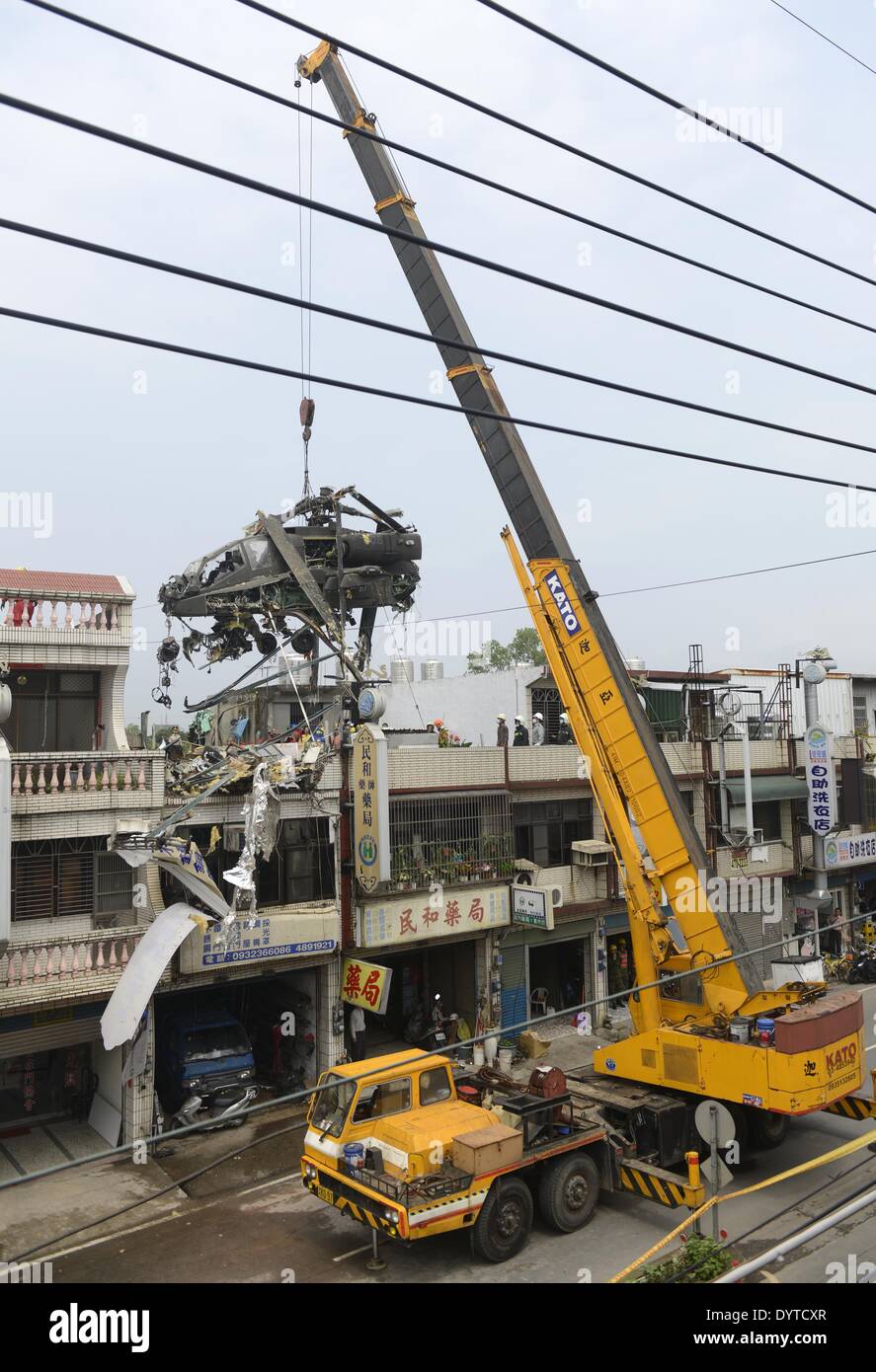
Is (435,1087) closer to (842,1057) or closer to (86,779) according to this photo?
(842,1057)

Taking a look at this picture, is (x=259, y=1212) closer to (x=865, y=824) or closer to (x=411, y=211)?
(x=411, y=211)

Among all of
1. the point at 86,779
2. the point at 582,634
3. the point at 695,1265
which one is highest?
the point at 582,634

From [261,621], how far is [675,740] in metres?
15.0

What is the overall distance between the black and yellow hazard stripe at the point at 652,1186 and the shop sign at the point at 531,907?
366 inches

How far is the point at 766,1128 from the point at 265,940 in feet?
33.2

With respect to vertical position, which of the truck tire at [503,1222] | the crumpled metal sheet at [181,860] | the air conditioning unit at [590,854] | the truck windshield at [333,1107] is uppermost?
the crumpled metal sheet at [181,860]

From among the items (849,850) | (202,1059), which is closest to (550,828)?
(202,1059)

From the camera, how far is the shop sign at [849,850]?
33594 millimetres

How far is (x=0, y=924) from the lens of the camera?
16094mm

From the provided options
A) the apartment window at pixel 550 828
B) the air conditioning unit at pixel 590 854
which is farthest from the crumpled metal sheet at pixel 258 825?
the air conditioning unit at pixel 590 854

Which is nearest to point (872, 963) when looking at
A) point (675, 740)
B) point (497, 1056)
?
point (675, 740)

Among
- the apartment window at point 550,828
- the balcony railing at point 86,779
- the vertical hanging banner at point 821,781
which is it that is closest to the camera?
the balcony railing at point 86,779

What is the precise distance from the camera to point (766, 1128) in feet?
53.8

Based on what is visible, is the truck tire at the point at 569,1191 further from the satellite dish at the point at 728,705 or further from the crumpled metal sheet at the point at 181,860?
the satellite dish at the point at 728,705
